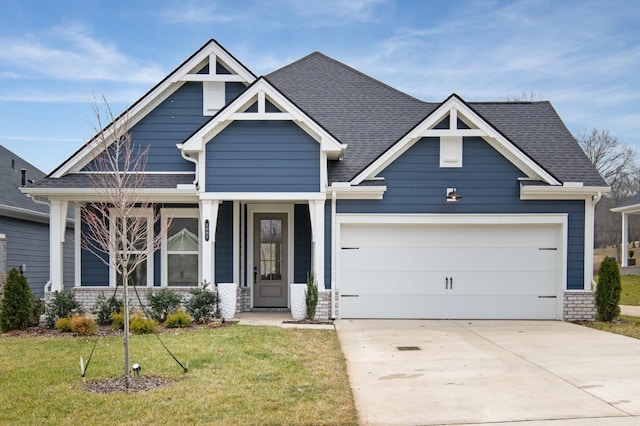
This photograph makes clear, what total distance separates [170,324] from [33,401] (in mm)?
5106

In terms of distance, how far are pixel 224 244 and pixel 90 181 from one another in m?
3.39

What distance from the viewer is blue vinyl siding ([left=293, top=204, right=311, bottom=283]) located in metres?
14.2

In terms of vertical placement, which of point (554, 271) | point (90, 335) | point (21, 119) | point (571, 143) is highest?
point (21, 119)

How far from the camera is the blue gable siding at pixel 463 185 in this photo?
12.8m

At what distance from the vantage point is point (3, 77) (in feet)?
63.7

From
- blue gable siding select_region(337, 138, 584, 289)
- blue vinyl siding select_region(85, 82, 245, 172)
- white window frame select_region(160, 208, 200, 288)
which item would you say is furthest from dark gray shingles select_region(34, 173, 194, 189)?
blue gable siding select_region(337, 138, 584, 289)

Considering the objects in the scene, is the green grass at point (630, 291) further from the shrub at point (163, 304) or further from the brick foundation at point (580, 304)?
the shrub at point (163, 304)

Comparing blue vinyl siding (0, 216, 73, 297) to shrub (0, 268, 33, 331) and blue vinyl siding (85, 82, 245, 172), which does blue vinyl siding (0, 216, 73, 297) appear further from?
shrub (0, 268, 33, 331)

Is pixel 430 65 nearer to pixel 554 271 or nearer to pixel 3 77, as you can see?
pixel 554 271

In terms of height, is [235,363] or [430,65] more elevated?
[430,65]

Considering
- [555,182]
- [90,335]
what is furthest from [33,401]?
[555,182]

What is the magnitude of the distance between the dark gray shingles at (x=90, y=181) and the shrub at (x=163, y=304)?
2.53 metres

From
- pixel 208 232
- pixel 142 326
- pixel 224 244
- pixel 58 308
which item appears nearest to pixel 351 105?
pixel 224 244

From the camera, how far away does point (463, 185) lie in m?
12.8
